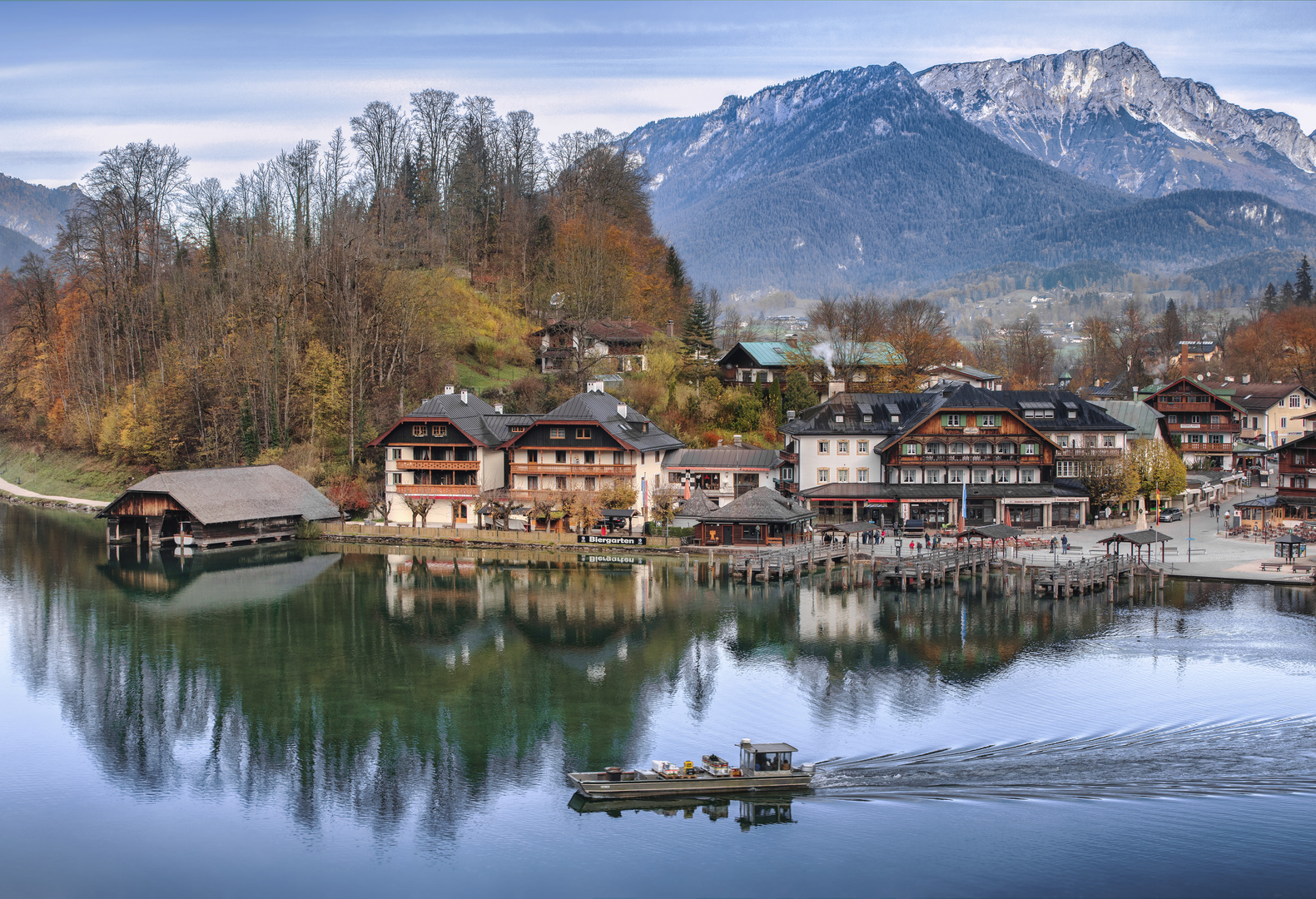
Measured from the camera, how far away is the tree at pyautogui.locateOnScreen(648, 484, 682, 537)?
5988 cm

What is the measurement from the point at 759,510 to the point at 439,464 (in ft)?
62.5

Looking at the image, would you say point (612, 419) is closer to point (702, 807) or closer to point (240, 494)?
point (240, 494)

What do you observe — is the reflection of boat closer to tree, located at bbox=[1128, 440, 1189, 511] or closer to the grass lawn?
tree, located at bbox=[1128, 440, 1189, 511]

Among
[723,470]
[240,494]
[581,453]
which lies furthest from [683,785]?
[240,494]

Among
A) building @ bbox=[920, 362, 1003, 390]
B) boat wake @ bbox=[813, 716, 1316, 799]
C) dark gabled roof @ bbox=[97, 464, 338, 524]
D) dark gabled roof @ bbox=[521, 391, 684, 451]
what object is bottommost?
boat wake @ bbox=[813, 716, 1316, 799]

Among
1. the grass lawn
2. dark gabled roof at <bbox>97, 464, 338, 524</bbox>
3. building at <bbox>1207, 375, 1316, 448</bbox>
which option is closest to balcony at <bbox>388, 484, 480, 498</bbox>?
dark gabled roof at <bbox>97, 464, 338, 524</bbox>

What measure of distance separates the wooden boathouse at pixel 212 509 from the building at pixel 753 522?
22144 millimetres

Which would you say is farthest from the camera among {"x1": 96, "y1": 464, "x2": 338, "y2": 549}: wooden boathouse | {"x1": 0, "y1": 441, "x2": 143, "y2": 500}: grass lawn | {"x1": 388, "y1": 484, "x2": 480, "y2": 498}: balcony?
{"x1": 0, "y1": 441, "x2": 143, "y2": 500}: grass lawn

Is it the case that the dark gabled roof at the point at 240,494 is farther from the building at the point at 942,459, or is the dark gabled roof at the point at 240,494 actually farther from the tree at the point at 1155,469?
the tree at the point at 1155,469

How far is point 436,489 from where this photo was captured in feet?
210

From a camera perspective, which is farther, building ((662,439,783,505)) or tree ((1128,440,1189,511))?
building ((662,439,783,505))

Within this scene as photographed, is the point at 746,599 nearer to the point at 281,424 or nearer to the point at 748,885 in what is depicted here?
the point at 748,885

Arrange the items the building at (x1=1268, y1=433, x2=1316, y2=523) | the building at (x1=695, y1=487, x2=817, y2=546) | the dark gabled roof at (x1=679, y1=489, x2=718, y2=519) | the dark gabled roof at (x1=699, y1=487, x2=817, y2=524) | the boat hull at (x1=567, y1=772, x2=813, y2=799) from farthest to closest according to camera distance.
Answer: the building at (x1=1268, y1=433, x2=1316, y2=523), the dark gabled roof at (x1=679, y1=489, x2=718, y2=519), the building at (x1=695, y1=487, x2=817, y2=546), the dark gabled roof at (x1=699, y1=487, x2=817, y2=524), the boat hull at (x1=567, y1=772, x2=813, y2=799)

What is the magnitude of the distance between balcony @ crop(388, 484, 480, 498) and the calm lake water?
1573 cm
